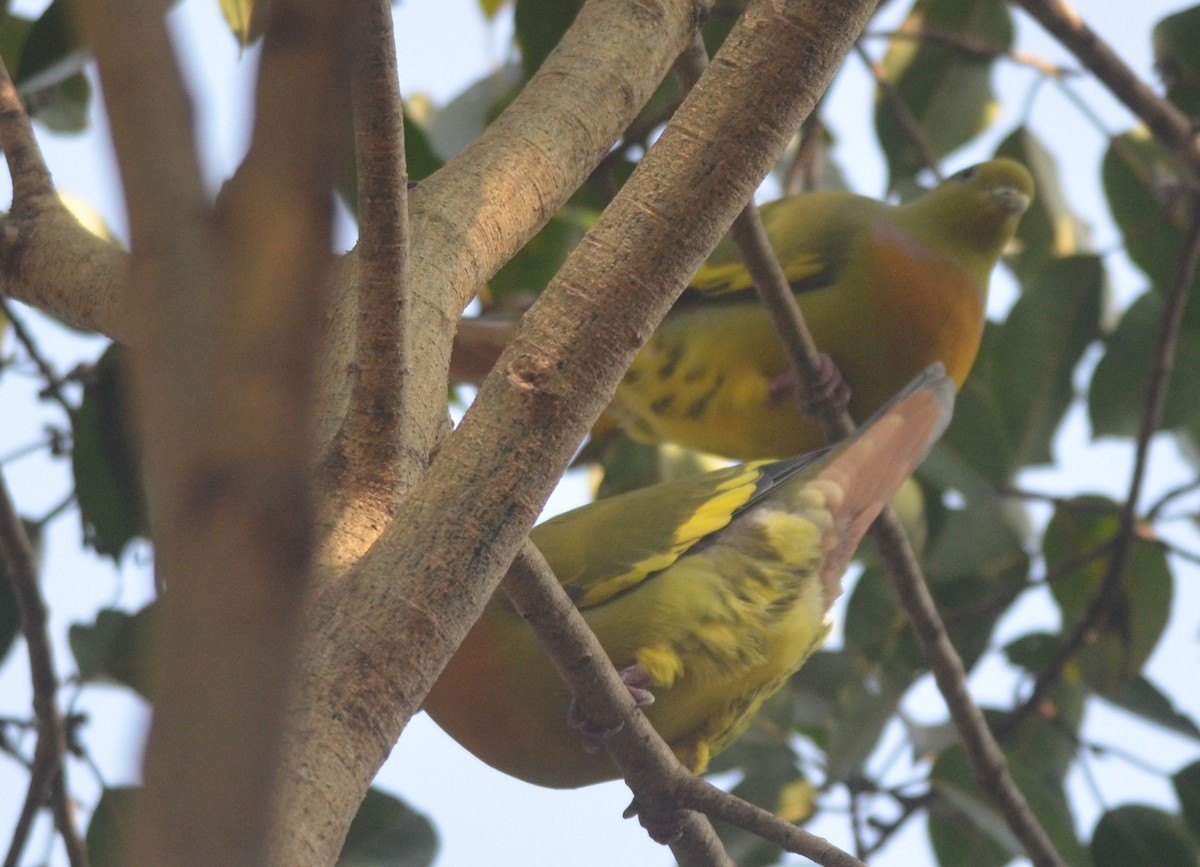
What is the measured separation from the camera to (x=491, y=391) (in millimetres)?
941

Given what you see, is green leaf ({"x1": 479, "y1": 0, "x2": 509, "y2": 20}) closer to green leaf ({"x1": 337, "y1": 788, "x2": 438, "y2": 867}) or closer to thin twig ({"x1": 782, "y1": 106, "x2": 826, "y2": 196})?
thin twig ({"x1": 782, "y1": 106, "x2": 826, "y2": 196})

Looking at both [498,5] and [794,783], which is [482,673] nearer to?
[794,783]

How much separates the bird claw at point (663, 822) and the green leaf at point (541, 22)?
1311 millimetres

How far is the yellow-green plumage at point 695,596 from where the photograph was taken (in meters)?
1.63

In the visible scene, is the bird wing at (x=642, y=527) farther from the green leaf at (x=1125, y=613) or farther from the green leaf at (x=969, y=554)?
the green leaf at (x=1125, y=613)

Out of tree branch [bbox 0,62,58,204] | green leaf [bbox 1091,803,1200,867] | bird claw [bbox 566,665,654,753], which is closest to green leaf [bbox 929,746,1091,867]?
green leaf [bbox 1091,803,1200,867]

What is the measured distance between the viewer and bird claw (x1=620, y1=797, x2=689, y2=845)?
4.41ft

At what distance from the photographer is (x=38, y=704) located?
1.90 metres

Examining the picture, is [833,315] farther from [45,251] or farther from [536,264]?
[45,251]

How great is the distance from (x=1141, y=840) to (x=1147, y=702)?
0.27 metres

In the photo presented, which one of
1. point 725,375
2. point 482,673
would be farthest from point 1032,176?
point 482,673

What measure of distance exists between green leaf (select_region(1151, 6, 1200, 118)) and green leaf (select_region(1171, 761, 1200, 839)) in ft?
4.09

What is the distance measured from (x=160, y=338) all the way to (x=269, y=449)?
0.05 metres

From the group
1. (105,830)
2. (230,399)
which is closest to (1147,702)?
(105,830)
